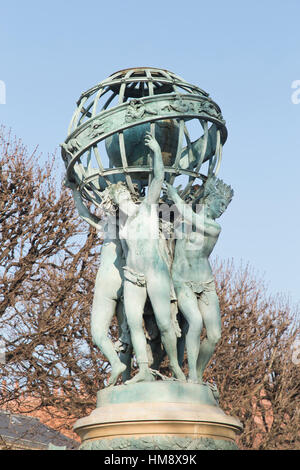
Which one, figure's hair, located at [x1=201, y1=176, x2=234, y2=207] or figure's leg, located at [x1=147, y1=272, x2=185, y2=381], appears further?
figure's hair, located at [x1=201, y1=176, x2=234, y2=207]

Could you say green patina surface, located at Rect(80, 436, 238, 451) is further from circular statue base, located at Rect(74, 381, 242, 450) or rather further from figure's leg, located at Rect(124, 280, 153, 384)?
figure's leg, located at Rect(124, 280, 153, 384)

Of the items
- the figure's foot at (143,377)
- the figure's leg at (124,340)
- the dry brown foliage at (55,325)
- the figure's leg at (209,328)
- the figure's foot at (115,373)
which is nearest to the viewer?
the figure's foot at (143,377)

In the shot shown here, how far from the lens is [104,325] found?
9.41 m

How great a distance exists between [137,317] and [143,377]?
735 mm

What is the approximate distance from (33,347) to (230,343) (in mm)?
6198

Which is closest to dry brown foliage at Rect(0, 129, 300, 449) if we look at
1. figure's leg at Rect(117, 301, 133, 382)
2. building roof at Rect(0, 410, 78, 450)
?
building roof at Rect(0, 410, 78, 450)

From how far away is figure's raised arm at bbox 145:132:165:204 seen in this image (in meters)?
9.23

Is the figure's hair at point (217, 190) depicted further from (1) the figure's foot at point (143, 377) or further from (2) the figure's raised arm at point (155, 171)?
(1) the figure's foot at point (143, 377)

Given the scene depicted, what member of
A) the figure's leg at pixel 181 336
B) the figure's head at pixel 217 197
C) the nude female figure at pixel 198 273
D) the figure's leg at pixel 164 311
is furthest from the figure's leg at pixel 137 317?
the figure's head at pixel 217 197

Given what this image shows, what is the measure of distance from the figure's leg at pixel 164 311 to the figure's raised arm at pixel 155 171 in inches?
38.4

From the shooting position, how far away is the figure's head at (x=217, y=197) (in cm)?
960

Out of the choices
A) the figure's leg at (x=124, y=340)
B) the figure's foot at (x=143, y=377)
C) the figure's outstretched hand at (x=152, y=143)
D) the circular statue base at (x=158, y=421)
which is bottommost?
the circular statue base at (x=158, y=421)

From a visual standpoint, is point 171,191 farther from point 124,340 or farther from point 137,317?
point 124,340

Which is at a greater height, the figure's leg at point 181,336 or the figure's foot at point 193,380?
the figure's leg at point 181,336
